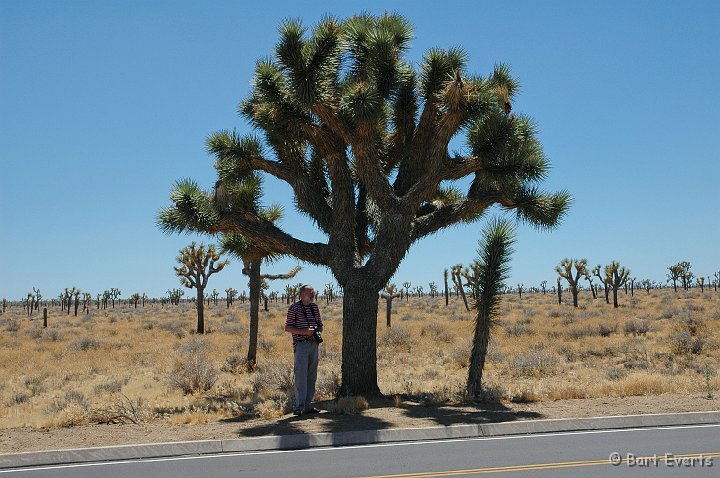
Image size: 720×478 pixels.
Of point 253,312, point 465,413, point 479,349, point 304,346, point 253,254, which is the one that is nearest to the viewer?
point 304,346

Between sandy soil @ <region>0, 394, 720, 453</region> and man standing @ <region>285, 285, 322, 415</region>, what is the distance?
1.07 feet

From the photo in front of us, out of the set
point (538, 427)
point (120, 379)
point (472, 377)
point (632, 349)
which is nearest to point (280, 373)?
point (120, 379)

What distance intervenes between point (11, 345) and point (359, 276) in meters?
22.2

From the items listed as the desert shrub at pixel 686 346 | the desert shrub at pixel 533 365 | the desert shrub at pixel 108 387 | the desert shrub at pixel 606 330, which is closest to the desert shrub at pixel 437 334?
the desert shrub at pixel 606 330

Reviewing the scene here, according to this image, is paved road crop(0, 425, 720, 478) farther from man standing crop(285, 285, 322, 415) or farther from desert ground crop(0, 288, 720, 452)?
man standing crop(285, 285, 322, 415)

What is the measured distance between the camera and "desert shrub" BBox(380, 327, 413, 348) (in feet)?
79.1

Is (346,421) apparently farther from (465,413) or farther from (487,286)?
(487,286)

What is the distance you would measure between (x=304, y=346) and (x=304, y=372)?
418mm

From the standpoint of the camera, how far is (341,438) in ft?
28.4

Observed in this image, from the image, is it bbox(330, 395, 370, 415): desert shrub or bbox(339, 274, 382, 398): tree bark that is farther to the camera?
bbox(339, 274, 382, 398): tree bark

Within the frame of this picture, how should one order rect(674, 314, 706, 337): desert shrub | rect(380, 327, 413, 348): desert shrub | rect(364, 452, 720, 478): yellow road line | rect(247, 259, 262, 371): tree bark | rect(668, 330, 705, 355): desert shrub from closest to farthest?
rect(364, 452, 720, 478): yellow road line
rect(247, 259, 262, 371): tree bark
rect(668, 330, 705, 355): desert shrub
rect(674, 314, 706, 337): desert shrub
rect(380, 327, 413, 348): desert shrub

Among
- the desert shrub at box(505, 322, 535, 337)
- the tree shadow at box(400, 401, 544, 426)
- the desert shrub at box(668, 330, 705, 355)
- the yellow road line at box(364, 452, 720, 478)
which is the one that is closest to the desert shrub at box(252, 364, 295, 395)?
the tree shadow at box(400, 401, 544, 426)

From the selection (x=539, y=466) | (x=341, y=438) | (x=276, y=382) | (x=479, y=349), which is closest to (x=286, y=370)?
(x=276, y=382)

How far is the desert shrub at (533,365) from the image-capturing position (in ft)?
55.3
